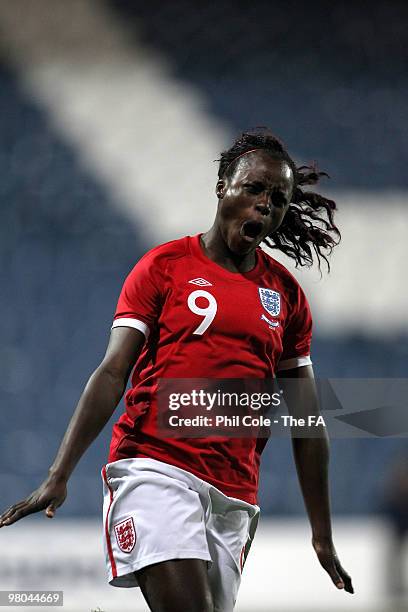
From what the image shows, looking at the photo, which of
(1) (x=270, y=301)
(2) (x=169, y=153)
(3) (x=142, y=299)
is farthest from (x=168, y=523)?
(2) (x=169, y=153)

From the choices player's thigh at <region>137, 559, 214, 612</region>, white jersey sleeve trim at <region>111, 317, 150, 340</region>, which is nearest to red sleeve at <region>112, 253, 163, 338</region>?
white jersey sleeve trim at <region>111, 317, 150, 340</region>

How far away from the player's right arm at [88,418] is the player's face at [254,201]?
38 cm

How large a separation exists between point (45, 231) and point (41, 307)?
Answer: 461mm

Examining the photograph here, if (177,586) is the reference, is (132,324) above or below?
above

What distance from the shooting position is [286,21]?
6004 millimetres

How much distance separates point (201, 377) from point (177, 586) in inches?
19.8

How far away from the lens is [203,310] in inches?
92.4

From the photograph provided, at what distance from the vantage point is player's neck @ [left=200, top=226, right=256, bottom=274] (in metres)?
2.49

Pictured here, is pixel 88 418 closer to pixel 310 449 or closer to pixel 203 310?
pixel 203 310

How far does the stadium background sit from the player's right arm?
3258mm

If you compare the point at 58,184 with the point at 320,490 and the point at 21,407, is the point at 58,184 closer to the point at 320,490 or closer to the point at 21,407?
the point at 21,407

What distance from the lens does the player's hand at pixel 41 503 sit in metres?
1.97

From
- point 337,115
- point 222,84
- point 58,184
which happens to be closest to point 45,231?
point 58,184

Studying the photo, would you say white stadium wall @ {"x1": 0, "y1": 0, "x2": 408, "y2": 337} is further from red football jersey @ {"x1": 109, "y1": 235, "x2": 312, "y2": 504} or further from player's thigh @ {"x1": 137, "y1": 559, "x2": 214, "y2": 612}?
player's thigh @ {"x1": 137, "y1": 559, "x2": 214, "y2": 612}
